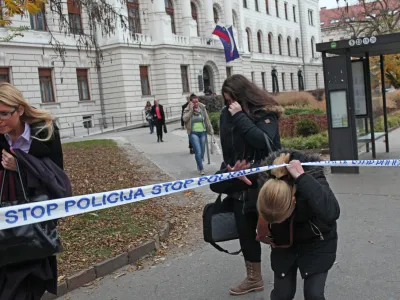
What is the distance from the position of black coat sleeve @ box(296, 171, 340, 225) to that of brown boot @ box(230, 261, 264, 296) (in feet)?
4.47

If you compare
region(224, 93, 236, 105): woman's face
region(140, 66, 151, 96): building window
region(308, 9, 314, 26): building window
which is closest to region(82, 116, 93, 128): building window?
region(140, 66, 151, 96): building window

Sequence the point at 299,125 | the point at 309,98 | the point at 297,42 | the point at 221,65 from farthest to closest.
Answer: the point at 297,42, the point at 221,65, the point at 309,98, the point at 299,125

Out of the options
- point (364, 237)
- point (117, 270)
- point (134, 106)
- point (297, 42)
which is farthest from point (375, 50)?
point (297, 42)

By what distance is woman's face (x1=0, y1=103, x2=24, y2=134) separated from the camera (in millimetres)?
2613

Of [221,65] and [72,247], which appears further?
[221,65]

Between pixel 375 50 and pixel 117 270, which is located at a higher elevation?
pixel 375 50

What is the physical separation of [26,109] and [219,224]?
1.79 m

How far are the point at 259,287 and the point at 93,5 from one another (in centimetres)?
779

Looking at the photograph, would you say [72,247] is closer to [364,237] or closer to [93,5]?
[364,237]

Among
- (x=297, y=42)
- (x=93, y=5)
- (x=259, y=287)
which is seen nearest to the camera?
(x=259, y=287)

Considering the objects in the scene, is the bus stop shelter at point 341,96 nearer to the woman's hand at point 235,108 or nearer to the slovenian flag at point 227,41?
the woman's hand at point 235,108

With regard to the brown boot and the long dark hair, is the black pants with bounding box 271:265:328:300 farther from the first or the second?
the long dark hair

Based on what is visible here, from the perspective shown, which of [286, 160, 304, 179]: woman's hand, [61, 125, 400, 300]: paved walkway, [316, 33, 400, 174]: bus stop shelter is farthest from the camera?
[316, 33, 400, 174]: bus stop shelter

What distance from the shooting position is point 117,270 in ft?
16.3
